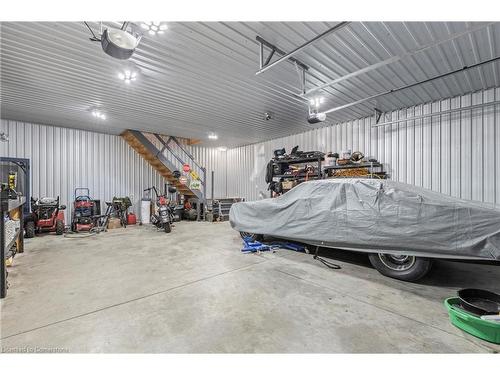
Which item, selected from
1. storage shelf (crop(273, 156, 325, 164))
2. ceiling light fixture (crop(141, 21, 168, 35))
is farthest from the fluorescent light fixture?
storage shelf (crop(273, 156, 325, 164))

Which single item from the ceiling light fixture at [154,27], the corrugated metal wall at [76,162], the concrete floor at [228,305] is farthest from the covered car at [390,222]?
the corrugated metal wall at [76,162]

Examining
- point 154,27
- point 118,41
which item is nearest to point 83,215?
point 118,41

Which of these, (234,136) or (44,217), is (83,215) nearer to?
(44,217)

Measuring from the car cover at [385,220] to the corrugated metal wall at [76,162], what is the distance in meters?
Result: 6.47

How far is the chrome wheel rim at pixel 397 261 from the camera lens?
287 centimetres

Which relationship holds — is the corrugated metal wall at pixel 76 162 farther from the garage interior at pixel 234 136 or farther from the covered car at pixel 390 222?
the covered car at pixel 390 222

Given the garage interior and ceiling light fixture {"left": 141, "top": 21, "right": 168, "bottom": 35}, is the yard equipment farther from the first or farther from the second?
ceiling light fixture {"left": 141, "top": 21, "right": 168, "bottom": 35}

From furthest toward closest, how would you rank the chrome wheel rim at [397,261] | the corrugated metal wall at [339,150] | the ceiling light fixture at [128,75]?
the corrugated metal wall at [339,150] < the ceiling light fixture at [128,75] < the chrome wheel rim at [397,261]

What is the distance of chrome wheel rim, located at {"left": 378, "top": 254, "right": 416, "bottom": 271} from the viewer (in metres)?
2.87

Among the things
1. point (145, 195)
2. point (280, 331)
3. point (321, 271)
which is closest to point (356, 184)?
point (321, 271)

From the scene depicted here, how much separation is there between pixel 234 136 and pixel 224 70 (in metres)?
4.54

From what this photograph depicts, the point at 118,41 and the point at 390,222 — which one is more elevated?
the point at 118,41

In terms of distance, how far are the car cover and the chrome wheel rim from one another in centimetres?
25

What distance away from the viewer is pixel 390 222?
282cm
